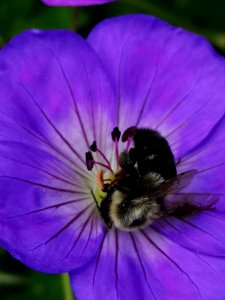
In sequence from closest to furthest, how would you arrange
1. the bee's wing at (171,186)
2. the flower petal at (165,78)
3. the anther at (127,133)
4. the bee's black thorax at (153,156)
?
the bee's wing at (171,186), the bee's black thorax at (153,156), the anther at (127,133), the flower petal at (165,78)

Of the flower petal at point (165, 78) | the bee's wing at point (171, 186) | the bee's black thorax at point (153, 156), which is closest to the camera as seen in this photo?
the bee's wing at point (171, 186)

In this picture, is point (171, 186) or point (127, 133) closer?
point (171, 186)

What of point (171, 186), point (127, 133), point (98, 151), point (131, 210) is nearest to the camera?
point (171, 186)

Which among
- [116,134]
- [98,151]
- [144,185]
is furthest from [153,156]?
[98,151]

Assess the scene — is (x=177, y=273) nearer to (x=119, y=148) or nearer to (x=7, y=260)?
(x=119, y=148)

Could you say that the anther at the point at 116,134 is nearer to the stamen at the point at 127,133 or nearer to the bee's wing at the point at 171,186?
the stamen at the point at 127,133

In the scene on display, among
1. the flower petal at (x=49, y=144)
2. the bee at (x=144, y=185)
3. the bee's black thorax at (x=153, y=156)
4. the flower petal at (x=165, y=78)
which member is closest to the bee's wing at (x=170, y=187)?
the bee at (x=144, y=185)

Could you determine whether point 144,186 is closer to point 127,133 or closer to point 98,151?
Answer: point 127,133
